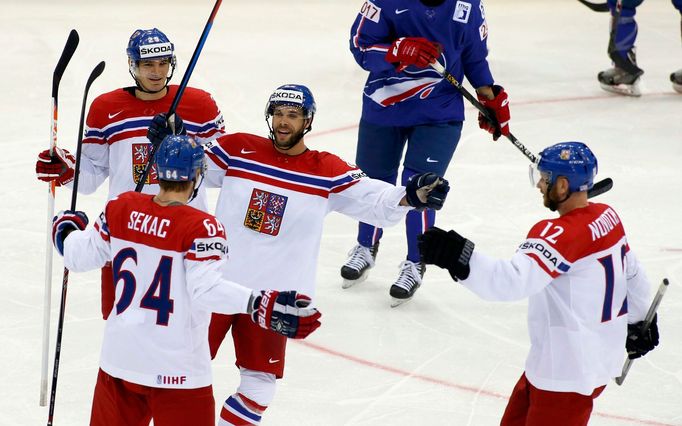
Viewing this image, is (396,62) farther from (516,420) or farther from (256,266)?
(516,420)

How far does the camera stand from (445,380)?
4293mm

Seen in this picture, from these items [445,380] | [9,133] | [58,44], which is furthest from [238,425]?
[58,44]

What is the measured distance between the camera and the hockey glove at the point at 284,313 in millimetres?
2863

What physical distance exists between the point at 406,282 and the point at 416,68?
0.93m

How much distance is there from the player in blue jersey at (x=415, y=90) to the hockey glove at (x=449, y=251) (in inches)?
74.0

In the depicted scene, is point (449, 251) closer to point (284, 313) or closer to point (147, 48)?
point (284, 313)

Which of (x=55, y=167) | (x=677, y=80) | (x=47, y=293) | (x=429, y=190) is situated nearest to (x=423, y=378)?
(x=429, y=190)

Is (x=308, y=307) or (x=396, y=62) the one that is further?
(x=396, y=62)

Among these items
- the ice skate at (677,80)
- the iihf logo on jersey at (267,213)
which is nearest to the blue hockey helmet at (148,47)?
the iihf logo on jersey at (267,213)

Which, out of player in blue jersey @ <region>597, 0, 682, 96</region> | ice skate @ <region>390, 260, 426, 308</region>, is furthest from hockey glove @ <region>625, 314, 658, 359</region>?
player in blue jersey @ <region>597, 0, 682, 96</region>

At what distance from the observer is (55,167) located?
151 inches

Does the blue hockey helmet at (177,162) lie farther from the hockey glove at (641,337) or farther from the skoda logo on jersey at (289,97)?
the hockey glove at (641,337)

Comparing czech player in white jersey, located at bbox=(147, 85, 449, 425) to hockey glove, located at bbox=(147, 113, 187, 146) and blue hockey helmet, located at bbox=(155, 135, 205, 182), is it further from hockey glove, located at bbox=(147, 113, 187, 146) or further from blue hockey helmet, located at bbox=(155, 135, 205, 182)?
blue hockey helmet, located at bbox=(155, 135, 205, 182)

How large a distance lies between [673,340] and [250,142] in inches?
83.0
